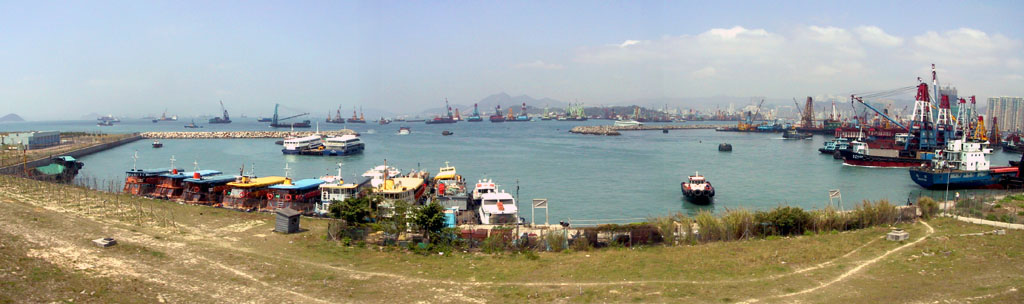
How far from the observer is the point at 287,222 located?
1029cm

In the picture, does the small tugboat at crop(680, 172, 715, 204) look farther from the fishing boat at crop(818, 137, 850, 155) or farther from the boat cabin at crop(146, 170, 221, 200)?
the fishing boat at crop(818, 137, 850, 155)

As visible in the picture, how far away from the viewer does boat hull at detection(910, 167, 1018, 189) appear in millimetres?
21938

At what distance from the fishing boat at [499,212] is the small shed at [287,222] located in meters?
4.33

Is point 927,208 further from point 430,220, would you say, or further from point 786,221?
point 430,220

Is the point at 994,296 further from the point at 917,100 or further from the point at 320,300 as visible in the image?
→ the point at 917,100

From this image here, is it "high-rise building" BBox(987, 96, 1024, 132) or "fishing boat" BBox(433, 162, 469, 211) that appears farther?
"high-rise building" BBox(987, 96, 1024, 132)

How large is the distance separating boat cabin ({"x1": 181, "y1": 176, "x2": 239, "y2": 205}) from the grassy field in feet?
16.3

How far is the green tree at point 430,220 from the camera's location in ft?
31.6

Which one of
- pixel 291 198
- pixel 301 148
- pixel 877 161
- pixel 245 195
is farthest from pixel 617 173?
pixel 301 148

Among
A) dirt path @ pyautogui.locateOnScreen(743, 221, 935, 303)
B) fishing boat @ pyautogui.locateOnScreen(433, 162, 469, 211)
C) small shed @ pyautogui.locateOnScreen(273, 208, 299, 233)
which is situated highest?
small shed @ pyautogui.locateOnScreen(273, 208, 299, 233)

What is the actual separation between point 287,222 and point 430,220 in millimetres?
2636

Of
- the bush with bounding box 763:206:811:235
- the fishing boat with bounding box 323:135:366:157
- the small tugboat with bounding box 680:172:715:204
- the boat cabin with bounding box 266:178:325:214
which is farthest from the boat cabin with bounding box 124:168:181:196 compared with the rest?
the fishing boat with bounding box 323:135:366:157

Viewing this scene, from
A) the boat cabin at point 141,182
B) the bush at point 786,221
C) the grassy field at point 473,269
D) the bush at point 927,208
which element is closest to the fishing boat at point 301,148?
the boat cabin at point 141,182

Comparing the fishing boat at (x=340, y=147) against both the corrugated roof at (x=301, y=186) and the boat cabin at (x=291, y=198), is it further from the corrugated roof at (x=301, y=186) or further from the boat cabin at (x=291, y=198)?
the boat cabin at (x=291, y=198)
